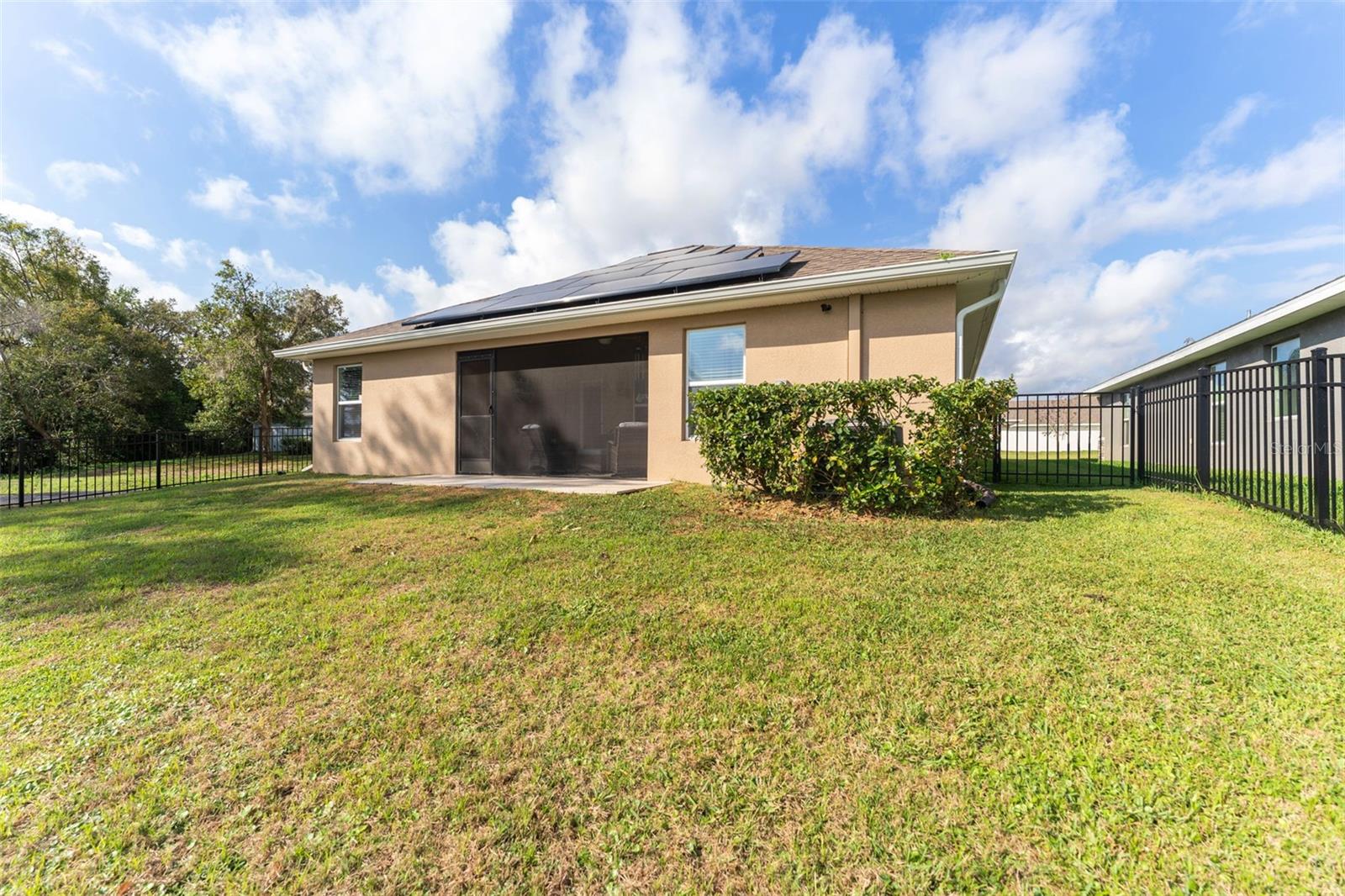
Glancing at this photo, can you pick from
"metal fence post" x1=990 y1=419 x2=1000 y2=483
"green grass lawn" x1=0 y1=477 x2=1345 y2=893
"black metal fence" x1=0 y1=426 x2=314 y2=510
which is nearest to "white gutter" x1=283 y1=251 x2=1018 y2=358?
"metal fence post" x1=990 y1=419 x2=1000 y2=483

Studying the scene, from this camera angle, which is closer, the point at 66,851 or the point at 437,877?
the point at 437,877

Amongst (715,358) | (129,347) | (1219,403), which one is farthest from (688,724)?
(129,347)

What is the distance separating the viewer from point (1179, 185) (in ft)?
37.4

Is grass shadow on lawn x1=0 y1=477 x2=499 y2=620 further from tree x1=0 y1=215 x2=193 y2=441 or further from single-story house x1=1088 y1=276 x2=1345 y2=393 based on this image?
tree x1=0 y1=215 x2=193 y2=441

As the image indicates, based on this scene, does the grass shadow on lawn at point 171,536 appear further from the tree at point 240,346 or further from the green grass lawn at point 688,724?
the tree at point 240,346

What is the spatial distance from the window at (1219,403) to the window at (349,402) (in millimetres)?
14030

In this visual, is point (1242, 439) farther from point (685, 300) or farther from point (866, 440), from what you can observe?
point (685, 300)

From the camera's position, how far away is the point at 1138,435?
7.77 metres

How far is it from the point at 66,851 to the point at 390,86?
10.2 m

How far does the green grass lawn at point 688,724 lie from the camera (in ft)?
4.31

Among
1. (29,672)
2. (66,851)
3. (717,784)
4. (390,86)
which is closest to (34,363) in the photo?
(390,86)

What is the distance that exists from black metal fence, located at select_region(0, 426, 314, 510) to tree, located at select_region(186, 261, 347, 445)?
24.2 ft

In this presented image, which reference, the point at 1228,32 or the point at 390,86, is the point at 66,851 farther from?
the point at 1228,32

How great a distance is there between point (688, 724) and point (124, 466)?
16849 millimetres
